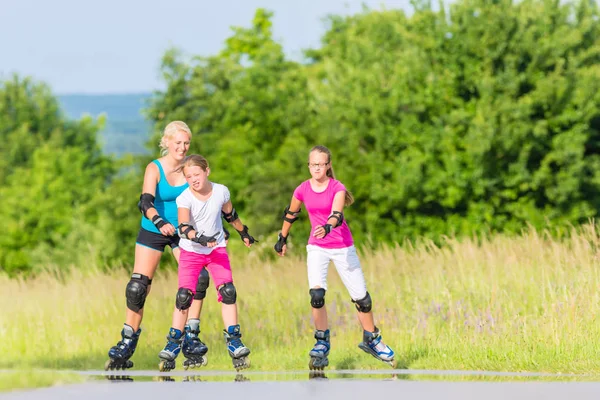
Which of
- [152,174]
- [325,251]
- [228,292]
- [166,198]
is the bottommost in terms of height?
[228,292]

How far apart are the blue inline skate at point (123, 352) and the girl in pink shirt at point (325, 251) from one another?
1609mm

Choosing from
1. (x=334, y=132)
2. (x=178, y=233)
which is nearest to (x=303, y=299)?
(x=178, y=233)

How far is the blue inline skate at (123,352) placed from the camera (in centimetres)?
951

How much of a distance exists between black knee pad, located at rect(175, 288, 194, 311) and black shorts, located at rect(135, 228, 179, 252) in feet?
1.89

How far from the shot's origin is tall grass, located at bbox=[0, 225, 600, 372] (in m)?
9.57

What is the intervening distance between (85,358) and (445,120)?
24812mm

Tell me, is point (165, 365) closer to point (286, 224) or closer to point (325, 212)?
point (286, 224)

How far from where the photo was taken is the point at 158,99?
61312 millimetres

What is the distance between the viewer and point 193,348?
9.37 m

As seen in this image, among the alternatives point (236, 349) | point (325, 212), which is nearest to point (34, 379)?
point (236, 349)

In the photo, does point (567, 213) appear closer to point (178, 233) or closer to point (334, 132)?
point (334, 132)

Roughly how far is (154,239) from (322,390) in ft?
8.97

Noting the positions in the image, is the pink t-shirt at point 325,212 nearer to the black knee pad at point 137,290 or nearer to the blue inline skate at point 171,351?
the blue inline skate at point 171,351

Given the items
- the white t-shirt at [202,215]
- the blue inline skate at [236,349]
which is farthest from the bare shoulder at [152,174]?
the blue inline skate at [236,349]
